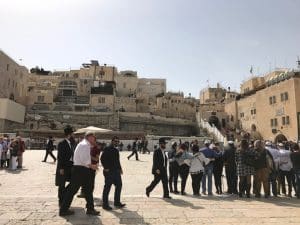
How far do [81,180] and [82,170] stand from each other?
22cm

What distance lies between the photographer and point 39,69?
275 ft

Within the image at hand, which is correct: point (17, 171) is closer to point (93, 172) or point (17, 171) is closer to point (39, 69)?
point (93, 172)

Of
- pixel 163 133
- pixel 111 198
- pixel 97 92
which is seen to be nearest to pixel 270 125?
pixel 163 133

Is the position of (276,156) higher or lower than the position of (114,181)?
higher

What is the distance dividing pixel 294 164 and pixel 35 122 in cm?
5134

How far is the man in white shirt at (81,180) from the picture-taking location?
7.35 m

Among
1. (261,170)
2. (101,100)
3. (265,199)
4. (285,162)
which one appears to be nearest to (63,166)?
(265,199)

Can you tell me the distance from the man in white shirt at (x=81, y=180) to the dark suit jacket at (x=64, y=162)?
53 cm

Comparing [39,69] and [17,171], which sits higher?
[39,69]

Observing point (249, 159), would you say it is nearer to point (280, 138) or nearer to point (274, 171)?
point (274, 171)

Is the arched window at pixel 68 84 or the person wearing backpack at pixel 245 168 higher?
the arched window at pixel 68 84

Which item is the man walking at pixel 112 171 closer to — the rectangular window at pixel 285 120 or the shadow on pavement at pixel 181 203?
the shadow on pavement at pixel 181 203

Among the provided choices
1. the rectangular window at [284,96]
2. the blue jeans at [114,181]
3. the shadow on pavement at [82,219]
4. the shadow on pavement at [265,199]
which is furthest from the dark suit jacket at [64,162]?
the rectangular window at [284,96]

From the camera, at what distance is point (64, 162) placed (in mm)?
7984
